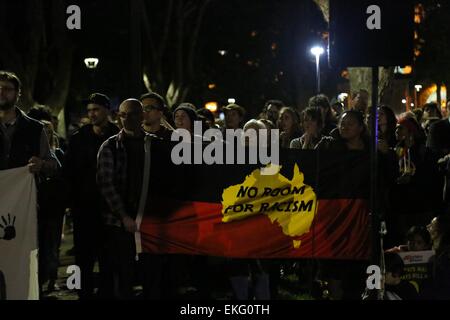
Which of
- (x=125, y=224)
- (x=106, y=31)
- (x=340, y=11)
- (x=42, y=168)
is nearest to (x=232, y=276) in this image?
(x=125, y=224)

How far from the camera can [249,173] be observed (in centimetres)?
788

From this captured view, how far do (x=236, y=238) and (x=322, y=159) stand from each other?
101 centimetres

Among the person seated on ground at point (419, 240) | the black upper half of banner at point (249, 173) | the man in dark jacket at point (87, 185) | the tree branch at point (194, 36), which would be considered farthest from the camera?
the tree branch at point (194, 36)

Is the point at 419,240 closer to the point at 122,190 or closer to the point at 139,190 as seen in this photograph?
the point at 139,190

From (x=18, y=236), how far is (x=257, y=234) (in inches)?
79.4

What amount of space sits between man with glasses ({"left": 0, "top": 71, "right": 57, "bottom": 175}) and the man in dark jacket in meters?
0.78

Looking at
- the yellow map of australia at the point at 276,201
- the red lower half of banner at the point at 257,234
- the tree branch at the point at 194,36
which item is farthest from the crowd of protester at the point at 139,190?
the tree branch at the point at 194,36

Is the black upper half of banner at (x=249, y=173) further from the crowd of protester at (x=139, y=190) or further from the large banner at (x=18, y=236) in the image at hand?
Result: the large banner at (x=18, y=236)

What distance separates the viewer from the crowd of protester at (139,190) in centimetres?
775

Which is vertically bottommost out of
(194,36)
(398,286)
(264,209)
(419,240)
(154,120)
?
(398,286)

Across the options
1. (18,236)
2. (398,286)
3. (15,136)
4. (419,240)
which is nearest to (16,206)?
(18,236)

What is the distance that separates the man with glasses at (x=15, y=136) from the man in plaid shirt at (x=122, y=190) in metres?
0.45

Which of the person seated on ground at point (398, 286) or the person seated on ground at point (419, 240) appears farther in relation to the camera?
the person seated on ground at point (419, 240)
